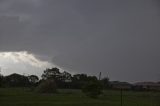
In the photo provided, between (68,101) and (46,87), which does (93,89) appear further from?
(68,101)

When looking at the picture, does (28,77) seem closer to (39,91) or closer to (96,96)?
(39,91)

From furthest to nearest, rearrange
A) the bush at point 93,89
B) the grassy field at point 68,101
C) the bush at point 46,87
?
the bush at point 46,87, the bush at point 93,89, the grassy field at point 68,101

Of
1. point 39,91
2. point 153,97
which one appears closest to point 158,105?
point 153,97

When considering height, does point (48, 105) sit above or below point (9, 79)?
below

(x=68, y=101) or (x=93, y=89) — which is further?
(x=93, y=89)

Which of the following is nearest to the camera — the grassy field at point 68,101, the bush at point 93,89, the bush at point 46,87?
the grassy field at point 68,101

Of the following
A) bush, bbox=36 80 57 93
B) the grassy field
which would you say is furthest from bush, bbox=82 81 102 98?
bush, bbox=36 80 57 93

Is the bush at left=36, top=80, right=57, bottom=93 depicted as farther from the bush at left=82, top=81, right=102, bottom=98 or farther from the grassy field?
the grassy field

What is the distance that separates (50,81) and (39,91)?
124 inches

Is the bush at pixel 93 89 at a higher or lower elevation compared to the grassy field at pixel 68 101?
higher

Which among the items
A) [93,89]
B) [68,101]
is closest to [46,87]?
[93,89]

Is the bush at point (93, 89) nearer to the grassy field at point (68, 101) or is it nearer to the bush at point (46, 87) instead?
the grassy field at point (68, 101)

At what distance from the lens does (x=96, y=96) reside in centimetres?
5538

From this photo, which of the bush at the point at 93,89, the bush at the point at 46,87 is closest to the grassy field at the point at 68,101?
the bush at the point at 93,89
